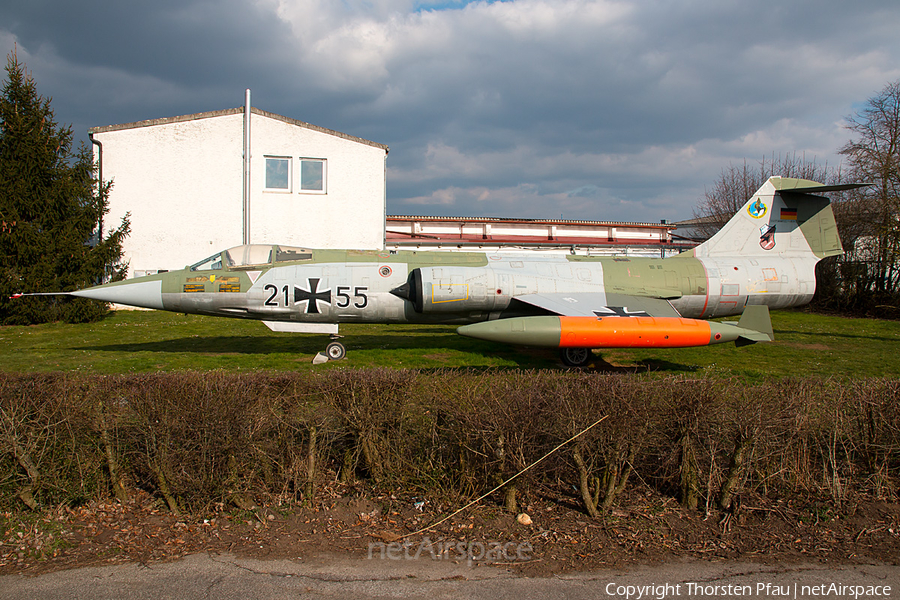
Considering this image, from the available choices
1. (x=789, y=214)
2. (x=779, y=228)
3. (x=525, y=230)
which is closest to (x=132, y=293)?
(x=779, y=228)

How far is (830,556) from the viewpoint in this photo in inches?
156

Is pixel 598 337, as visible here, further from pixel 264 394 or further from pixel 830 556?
pixel 264 394

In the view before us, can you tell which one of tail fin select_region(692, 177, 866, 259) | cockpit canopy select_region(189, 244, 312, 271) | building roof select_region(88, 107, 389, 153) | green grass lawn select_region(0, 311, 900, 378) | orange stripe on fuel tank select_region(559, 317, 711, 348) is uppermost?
building roof select_region(88, 107, 389, 153)

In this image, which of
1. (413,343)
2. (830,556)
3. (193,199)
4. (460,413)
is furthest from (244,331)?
(830,556)

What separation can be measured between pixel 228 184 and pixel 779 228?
782 inches

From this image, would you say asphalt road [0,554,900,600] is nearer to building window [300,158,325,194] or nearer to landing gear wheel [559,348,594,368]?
landing gear wheel [559,348,594,368]

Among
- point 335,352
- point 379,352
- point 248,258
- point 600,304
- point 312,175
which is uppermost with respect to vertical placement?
point 312,175

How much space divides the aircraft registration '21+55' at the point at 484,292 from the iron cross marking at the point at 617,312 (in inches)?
1.0

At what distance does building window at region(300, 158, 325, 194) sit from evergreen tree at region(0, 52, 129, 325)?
302 inches

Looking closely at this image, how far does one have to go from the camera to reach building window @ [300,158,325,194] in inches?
875

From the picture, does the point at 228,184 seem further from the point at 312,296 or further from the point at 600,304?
the point at 600,304

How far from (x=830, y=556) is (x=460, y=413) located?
121 inches

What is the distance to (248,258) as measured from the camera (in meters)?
10.9

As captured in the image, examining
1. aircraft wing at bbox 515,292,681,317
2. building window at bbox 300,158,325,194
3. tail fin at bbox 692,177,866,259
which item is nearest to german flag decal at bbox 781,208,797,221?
tail fin at bbox 692,177,866,259
